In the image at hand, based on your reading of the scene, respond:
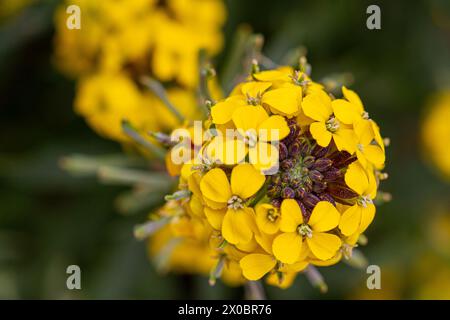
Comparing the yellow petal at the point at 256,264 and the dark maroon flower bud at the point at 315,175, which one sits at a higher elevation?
the dark maroon flower bud at the point at 315,175

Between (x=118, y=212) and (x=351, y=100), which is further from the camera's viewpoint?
(x=118, y=212)

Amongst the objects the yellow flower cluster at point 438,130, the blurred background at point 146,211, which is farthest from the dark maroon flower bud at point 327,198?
the yellow flower cluster at point 438,130

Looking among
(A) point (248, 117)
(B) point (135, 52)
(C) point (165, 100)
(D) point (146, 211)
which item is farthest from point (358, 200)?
(D) point (146, 211)

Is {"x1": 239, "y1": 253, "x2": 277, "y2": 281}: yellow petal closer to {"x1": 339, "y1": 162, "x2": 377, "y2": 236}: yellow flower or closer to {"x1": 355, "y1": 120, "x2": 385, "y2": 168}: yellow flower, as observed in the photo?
{"x1": 339, "y1": 162, "x2": 377, "y2": 236}: yellow flower

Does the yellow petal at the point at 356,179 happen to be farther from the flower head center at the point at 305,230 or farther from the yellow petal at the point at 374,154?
the flower head center at the point at 305,230

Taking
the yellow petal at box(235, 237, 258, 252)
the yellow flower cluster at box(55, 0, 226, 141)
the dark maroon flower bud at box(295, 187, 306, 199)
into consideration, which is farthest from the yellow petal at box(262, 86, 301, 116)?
the yellow flower cluster at box(55, 0, 226, 141)

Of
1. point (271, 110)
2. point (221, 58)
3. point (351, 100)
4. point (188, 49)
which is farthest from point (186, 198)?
point (221, 58)
